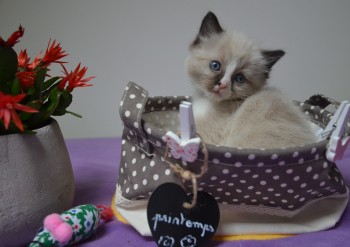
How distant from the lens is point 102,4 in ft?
4.30

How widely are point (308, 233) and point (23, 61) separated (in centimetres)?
70

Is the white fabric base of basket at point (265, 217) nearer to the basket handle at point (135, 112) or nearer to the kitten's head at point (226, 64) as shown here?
the basket handle at point (135, 112)

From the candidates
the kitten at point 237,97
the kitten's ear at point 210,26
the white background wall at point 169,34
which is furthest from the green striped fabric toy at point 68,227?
the white background wall at point 169,34

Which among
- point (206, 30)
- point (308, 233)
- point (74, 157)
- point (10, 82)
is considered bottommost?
point (74, 157)

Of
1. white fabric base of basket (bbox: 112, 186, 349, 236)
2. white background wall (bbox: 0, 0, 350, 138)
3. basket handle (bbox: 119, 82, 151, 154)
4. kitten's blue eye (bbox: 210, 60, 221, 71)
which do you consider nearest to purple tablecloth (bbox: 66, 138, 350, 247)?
white fabric base of basket (bbox: 112, 186, 349, 236)

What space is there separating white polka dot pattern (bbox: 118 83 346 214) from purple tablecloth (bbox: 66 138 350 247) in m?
0.07

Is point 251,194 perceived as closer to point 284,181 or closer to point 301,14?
point 284,181

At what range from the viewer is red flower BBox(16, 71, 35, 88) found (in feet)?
2.07

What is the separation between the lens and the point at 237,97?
0.80 m

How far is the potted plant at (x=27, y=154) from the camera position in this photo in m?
0.57

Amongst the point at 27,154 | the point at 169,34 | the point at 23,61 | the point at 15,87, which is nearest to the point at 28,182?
the point at 27,154

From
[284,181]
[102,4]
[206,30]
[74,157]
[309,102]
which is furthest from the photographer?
[102,4]

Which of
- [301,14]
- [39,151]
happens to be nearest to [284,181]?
[39,151]

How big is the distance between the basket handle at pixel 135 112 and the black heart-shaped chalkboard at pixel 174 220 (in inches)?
4.1
